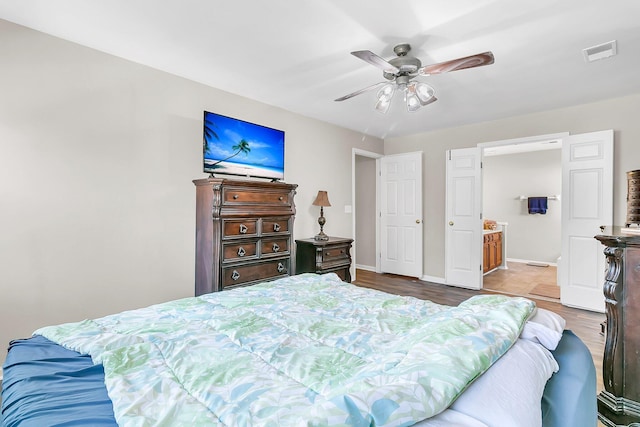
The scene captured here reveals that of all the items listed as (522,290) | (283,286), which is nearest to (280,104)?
(283,286)

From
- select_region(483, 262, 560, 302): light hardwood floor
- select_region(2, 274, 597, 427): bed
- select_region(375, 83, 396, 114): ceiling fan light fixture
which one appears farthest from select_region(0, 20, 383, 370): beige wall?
select_region(483, 262, 560, 302): light hardwood floor

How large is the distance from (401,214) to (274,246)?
117 inches

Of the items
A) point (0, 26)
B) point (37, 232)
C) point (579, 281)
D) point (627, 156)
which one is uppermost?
point (0, 26)

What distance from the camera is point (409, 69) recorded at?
2365 mm

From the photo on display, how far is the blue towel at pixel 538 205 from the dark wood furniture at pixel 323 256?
205 inches

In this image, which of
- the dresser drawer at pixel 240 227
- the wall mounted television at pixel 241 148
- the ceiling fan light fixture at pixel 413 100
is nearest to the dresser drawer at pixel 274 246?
the dresser drawer at pixel 240 227

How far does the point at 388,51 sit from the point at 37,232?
9.72ft

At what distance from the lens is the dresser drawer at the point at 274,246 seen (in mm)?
3083

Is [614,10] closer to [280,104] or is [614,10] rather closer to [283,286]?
[283,286]

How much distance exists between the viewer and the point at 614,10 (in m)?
1.98

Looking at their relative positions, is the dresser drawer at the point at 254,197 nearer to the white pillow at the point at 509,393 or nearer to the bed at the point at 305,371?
the bed at the point at 305,371

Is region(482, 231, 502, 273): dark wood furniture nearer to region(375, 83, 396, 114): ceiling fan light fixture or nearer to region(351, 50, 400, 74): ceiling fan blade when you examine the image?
region(375, 83, 396, 114): ceiling fan light fixture

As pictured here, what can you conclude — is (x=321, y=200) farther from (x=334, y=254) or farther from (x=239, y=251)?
(x=239, y=251)

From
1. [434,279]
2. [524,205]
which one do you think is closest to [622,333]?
[434,279]
